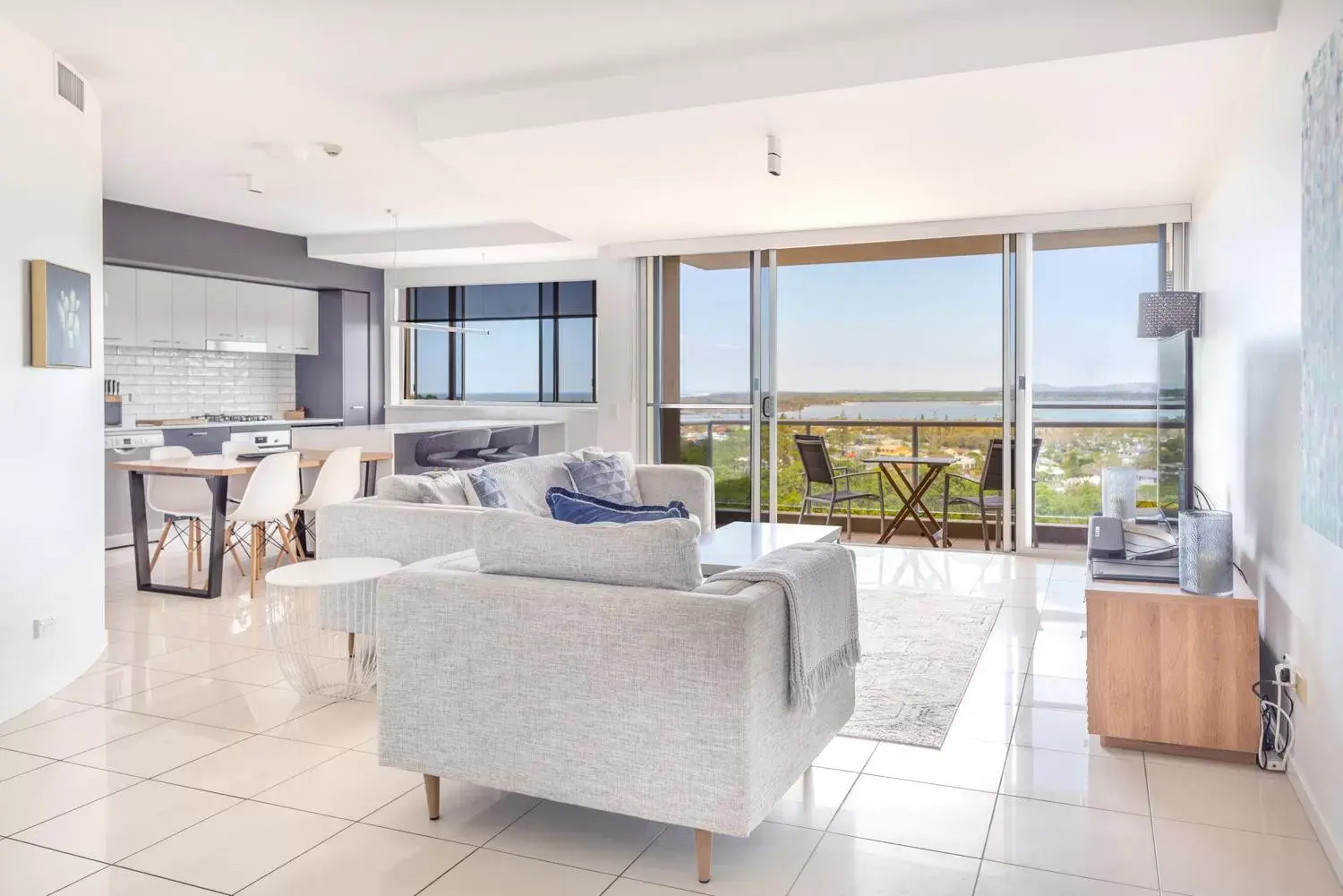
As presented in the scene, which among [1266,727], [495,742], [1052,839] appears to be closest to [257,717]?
[495,742]

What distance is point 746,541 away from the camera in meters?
5.03

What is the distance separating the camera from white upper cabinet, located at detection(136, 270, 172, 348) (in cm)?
796

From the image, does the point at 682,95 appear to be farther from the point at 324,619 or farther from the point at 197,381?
the point at 197,381

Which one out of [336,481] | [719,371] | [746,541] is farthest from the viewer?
[719,371]

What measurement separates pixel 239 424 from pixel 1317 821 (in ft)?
26.4

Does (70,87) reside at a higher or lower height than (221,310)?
higher

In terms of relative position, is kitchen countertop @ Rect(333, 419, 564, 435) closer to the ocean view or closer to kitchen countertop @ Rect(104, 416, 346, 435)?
kitchen countertop @ Rect(104, 416, 346, 435)

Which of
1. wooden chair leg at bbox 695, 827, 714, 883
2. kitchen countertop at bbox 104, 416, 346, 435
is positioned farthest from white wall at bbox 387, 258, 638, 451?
wooden chair leg at bbox 695, 827, 714, 883

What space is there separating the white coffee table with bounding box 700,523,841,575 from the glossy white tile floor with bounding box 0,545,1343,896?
1.17m

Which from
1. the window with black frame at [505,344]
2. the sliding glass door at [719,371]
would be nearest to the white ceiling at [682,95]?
the sliding glass door at [719,371]

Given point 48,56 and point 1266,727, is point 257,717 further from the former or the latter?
point 1266,727

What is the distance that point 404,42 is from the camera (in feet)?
13.3

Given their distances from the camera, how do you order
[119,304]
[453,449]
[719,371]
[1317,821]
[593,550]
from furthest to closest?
[453,449] < [719,371] < [119,304] < [1317,821] < [593,550]

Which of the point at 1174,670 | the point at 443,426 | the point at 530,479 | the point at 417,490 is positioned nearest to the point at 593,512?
the point at 417,490
